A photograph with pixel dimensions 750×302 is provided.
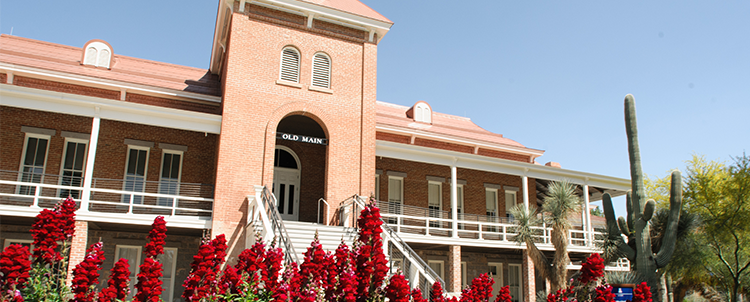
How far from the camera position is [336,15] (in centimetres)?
1838

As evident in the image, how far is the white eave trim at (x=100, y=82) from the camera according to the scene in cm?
1789

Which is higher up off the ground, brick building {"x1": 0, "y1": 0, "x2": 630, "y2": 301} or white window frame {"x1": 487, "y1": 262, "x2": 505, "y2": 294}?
brick building {"x1": 0, "y1": 0, "x2": 630, "y2": 301}

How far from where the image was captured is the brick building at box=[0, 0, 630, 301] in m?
15.7

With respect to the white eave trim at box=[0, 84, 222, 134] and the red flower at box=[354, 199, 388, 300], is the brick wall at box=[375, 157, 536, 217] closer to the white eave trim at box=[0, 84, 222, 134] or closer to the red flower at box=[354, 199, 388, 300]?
the white eave trim at box=[0, 84, 222, 134]

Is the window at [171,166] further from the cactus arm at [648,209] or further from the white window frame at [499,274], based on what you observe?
the cactus arm at [648,209]

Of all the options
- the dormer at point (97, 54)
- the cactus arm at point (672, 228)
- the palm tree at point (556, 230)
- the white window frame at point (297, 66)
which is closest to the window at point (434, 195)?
the palm tree at point (556, 230)

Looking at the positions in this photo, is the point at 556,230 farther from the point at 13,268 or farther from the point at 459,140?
the point at 13,268

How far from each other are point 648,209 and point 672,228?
1369mm

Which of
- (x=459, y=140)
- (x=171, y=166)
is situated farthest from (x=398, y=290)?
(x=459, y=140)

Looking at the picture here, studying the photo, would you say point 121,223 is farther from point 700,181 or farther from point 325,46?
point 700,181

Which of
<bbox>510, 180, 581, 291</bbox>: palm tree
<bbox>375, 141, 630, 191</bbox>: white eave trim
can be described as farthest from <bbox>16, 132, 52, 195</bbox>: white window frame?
<bbox>510, 180, 581, 291</bbox>: palm tree

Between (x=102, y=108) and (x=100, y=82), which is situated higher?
(x=100, y=82)

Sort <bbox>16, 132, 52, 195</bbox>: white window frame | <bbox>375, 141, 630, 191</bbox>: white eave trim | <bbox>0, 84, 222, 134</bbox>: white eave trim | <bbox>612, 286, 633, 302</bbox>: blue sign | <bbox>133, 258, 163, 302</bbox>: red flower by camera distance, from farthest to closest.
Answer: <bbox>375, 141, 630, 191</bbox>: white eave trim
<bbox>16, 132, 52, 195</bbox>: white window frame
<bbox>0, 84, 222, 134</bbox>: white eave trim
<bbox>612, 286, 633, 302</bbox>: blue sign
<bbox>133, 258, 163, 302</bbox>: red flower

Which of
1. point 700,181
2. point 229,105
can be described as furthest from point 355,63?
point 700,181
